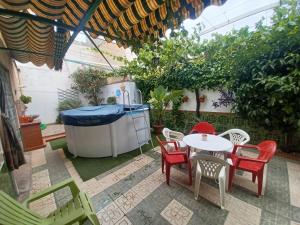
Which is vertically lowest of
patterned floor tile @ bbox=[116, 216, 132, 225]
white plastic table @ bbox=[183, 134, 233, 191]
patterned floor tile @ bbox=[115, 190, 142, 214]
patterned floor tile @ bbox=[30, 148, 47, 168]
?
patterned floor tile @ bbox=[116, 216, 132, 225]

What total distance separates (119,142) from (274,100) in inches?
158

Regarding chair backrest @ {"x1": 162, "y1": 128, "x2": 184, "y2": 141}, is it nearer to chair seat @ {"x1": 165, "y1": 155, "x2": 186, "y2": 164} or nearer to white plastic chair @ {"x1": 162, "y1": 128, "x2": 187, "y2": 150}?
white plastic chair @ {"x1": 162, "y1": 128, "x2": 187, "y2": 150}

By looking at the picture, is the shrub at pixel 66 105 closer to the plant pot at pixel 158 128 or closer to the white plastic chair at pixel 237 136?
the plant pot at pixel 158 128

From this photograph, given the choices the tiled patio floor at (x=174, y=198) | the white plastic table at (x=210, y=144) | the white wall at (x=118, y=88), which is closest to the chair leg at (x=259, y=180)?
the tiled patio floor at (x=174, y=198)

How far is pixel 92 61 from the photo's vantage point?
1148cm

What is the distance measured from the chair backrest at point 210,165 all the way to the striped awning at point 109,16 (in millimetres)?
1999

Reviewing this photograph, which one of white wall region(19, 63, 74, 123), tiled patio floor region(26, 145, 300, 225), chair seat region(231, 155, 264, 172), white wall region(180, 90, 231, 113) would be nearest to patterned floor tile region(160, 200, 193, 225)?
tiled patio floor region(26, 145, 300, 225)

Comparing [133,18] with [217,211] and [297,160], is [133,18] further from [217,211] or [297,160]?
[297,160]

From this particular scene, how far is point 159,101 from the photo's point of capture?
5.95 meters

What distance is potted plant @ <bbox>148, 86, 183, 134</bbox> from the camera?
5750 mm

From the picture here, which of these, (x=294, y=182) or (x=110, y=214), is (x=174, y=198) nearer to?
(x=110, y=214)

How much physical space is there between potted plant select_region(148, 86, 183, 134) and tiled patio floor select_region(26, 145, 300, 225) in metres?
2.81

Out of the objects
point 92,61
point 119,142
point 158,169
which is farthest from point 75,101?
point 158,169

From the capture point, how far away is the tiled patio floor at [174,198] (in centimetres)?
224
